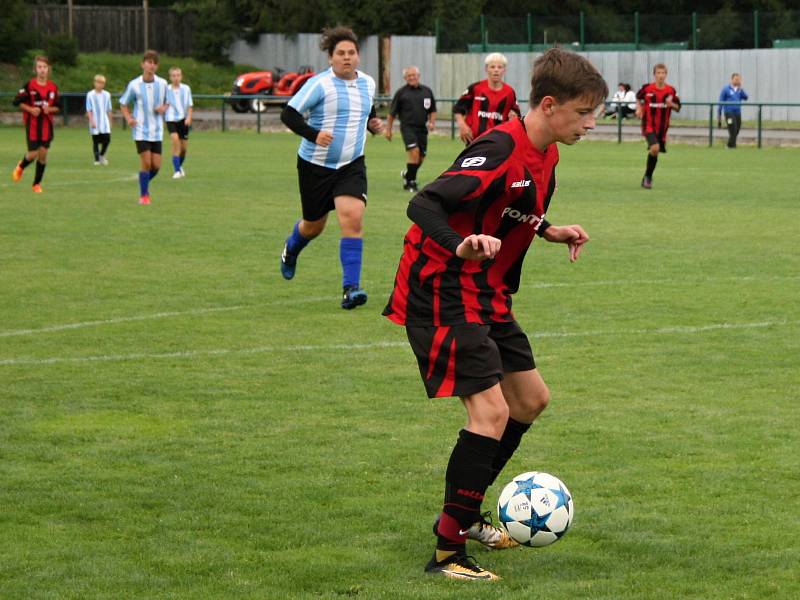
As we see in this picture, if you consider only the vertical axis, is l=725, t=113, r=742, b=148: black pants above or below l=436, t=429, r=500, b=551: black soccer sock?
above

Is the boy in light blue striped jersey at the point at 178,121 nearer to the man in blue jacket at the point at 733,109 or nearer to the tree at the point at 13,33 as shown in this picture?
the man in blue jacket at the point at 733,109

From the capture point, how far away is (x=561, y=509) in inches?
195

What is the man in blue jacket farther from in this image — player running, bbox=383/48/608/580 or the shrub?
player running, bbox=383/48/608/580

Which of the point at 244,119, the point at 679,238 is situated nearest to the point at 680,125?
the point at 244,119

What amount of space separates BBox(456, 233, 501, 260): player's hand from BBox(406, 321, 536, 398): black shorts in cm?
41

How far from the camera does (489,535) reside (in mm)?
5133

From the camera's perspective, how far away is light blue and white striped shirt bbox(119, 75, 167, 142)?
63.2 feet

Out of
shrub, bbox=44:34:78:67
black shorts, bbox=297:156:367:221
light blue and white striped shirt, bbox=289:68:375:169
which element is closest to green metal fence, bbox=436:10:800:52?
shrub, bbox=44:34:78:67

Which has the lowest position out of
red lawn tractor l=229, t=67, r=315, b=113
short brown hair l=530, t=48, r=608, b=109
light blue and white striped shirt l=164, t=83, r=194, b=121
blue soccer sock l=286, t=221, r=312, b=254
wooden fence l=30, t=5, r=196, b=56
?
blue soccer sock l=286, t=221, r=312, b=254

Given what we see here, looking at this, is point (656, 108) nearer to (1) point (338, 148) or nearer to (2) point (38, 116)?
(2) point (38, 116)

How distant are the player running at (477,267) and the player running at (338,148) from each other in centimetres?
566

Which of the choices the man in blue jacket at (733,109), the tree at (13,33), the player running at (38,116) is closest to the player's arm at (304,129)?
the player running at (38,116)

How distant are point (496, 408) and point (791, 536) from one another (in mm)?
1271

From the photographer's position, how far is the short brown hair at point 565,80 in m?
4.64
